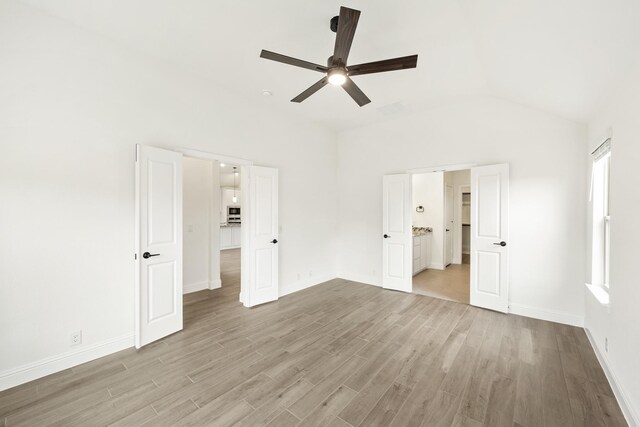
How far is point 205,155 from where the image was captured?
3604 millimetres

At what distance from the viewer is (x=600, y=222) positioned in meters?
2.99

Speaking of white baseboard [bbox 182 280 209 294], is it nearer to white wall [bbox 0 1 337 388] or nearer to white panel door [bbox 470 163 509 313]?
white wall [bbox 0 1 337 388]

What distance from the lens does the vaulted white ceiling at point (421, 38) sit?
1.91m

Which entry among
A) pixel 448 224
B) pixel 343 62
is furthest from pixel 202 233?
pixel 448 224

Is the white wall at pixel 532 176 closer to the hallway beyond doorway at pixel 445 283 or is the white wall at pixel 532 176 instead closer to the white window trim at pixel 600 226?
the white window trim at pixel 600 226

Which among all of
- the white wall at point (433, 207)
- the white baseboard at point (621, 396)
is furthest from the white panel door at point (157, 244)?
the white wall at point (433, 207)

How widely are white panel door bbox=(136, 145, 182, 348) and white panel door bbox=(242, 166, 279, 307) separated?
1076mm

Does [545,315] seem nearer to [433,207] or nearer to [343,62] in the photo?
[433,207]

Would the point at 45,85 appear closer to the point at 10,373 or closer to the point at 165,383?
the point at 10,373

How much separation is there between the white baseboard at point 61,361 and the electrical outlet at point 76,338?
0.18 feet

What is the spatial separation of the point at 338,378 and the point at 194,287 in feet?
11.5

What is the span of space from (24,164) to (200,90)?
2.02 m

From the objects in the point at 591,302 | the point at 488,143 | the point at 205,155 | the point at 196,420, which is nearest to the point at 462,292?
the point at 591,302

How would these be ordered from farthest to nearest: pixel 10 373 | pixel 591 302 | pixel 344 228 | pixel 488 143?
1. pixel 344 228
2. pixel 488 143
3. pixel 591 302
4. pixel 10 373
